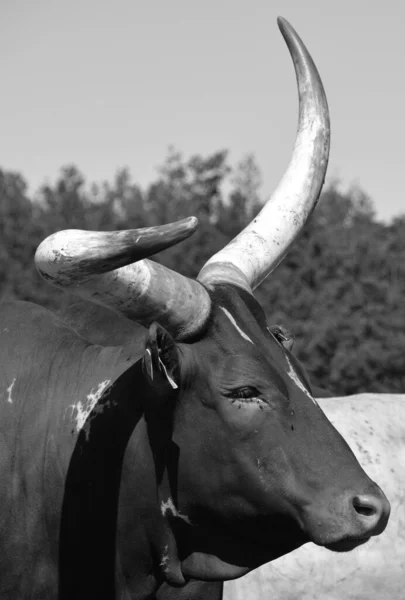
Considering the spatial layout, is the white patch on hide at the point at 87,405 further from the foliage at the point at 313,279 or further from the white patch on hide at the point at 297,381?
the foliage at the point at 313,279

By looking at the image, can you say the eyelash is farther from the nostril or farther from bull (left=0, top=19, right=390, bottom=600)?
the nostril

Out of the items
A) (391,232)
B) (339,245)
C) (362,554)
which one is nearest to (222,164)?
(391,232)

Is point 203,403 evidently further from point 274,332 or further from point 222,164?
point 222,164

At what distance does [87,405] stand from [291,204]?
4.34 feet

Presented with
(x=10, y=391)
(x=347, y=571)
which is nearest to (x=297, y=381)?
(x=10, y=391)

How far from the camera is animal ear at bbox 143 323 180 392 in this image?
3.63m

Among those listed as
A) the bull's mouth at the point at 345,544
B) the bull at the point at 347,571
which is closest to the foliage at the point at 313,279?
the bull at the point at 347,571

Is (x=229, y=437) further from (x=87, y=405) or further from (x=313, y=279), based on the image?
(x=313, y=279)

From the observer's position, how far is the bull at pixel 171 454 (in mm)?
3619

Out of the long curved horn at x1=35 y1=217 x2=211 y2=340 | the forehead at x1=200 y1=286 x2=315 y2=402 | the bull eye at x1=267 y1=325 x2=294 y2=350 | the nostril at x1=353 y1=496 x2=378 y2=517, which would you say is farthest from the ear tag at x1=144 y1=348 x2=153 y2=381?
the nostril at x1=353 y1=496 x2=378 y2=517

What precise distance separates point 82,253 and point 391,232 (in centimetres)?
2230

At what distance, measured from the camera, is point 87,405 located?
412 cm

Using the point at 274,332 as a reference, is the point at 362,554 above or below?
below

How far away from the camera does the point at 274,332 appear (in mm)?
4324
